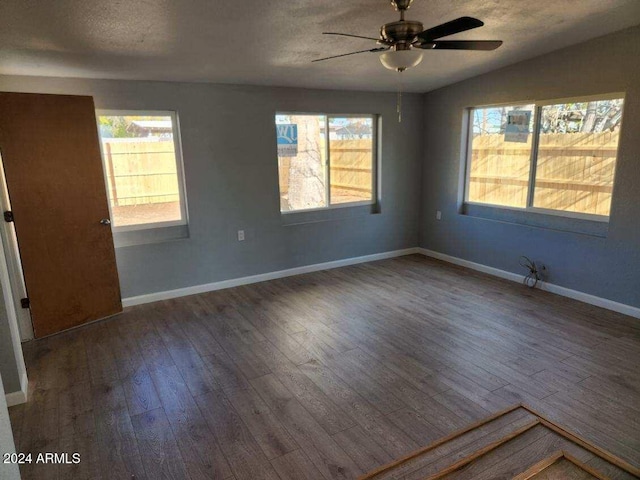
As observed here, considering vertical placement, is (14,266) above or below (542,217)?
below

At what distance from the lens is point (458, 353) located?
313 cm

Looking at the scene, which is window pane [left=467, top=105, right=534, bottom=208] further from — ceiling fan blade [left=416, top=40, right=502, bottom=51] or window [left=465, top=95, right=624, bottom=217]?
ceiling fan blade [left=416, top=40, right=502, bottom=51]

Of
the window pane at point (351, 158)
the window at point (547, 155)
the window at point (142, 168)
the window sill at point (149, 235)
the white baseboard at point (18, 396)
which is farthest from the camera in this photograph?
the window pane at point (351, 158)

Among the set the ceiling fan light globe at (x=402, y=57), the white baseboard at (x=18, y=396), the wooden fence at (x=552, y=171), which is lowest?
the white baseboard at (x=18, y=396)

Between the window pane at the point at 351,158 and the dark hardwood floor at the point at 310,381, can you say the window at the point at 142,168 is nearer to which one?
the dark hardwood floor at the point at 310,381

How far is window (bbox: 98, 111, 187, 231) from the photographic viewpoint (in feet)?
13.0

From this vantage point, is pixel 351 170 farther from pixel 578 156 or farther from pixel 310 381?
pixel 310 381

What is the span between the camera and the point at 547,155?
14.2 ft

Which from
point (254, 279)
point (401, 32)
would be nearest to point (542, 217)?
point (401, 32)

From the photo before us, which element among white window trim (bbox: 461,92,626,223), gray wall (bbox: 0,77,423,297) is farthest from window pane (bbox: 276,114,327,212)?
white window trim (bbox: 461,92,626,223)

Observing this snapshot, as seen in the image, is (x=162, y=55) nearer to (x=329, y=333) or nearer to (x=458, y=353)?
(x=329, y=333)

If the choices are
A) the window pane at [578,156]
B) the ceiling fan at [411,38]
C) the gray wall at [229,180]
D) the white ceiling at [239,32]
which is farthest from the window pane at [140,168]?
the window pane at [578,156]

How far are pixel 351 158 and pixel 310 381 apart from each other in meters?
3.38

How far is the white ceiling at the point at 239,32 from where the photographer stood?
244 centimetres
